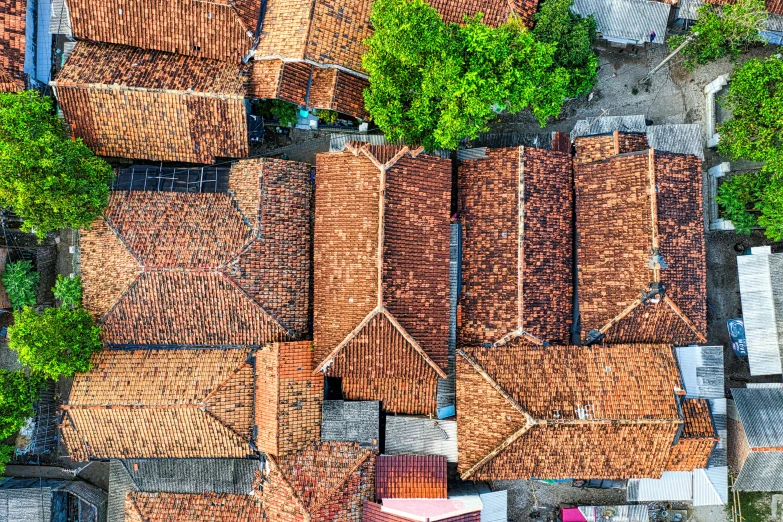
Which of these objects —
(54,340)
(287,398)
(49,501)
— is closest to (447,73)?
(287,398)

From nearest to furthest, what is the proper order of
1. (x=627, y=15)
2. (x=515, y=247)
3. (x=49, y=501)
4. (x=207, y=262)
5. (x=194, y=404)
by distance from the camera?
(x=194, y=404) → (x=207, y=262) → (x=515, y=247) → (x=49, y=501) → (x=627, y=15)

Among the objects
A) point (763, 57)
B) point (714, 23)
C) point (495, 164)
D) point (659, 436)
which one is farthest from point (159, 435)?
point (763, 57)

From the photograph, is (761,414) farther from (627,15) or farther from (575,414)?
(627,15)

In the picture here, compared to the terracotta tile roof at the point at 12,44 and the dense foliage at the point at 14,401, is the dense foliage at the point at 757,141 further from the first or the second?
the dense foliage at the point at 14,401

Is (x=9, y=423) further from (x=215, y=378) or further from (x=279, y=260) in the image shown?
(x=279, y=260)

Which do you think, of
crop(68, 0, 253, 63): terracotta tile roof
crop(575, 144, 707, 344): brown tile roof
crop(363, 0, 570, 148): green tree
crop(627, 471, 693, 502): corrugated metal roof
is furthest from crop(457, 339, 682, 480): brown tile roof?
crop(68, 0, 253, 63): terracotta tile roof

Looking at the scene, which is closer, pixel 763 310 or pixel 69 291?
pixel 69 291

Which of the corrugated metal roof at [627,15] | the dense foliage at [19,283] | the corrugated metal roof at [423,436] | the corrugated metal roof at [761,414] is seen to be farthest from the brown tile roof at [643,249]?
the dense foliage at [19,283]
